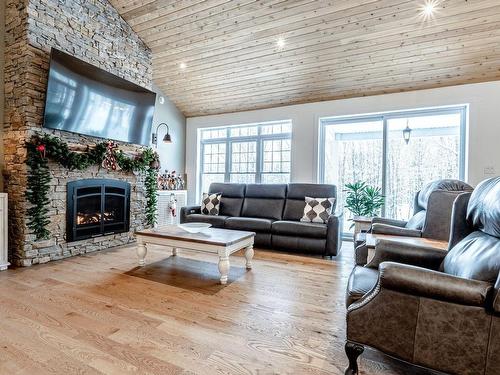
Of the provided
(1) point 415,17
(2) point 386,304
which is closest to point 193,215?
(2) point 386,304

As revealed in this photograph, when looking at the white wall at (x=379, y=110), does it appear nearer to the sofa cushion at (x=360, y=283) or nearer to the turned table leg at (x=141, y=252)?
the turned table leg at (x=141, y=252)

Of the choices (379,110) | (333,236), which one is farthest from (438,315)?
(379,110)

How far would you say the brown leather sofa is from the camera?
3.92 ft

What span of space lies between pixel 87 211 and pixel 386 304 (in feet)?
13.4

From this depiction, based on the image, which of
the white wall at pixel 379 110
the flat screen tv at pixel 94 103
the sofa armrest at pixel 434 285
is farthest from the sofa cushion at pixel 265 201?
the sofa armrest at pixel 434 285

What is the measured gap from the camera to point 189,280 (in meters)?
2.94

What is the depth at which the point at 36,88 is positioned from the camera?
345 centimetres

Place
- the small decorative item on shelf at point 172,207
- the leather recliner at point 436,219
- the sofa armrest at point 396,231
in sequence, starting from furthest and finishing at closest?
the small decorative item on shelf at point 172,207, the sofa armrest at point 396,231, the leather recliner at point 436,219

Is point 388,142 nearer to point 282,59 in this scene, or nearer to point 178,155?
point 282,59

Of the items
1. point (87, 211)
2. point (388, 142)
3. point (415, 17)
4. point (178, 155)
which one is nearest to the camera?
point (415, 17)

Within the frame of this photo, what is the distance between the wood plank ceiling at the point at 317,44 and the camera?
3.51m

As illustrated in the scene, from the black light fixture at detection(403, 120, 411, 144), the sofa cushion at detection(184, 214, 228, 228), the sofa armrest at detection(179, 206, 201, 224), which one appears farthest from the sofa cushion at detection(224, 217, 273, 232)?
the black light fixture at detection(403, 120, 411, 144)

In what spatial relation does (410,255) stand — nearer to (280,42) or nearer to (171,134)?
(280,42)

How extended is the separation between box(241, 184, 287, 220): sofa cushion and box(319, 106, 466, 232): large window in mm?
1058
